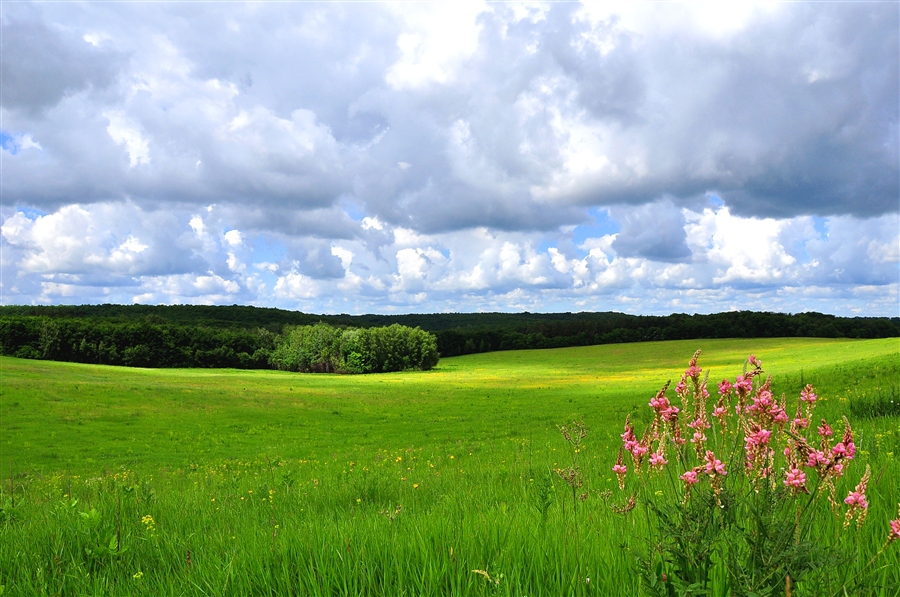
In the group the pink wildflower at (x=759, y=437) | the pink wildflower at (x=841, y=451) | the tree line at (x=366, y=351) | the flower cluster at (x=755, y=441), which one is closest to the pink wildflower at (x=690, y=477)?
the flower cluster at (x=755, y=441)

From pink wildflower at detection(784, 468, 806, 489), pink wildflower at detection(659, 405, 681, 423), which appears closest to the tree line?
pink wildflower at detection(659, 405, 681, 423)

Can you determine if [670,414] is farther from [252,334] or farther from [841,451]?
[252,334]

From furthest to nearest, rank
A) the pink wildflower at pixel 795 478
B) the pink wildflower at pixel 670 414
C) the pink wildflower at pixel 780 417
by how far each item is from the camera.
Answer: the pink wildflower at pixel 670 414, the pink wildflower at pixel 780 417, the pink wildflower at pixel 795 478

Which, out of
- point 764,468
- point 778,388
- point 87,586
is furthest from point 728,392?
point 778,388

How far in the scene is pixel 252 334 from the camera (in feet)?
426

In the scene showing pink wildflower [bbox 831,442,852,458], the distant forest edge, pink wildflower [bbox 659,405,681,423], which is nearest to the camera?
Result: pink wildflower [bbox 831,442,852,458]

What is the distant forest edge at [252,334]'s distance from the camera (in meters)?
109

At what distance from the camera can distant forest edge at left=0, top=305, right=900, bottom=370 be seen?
109m

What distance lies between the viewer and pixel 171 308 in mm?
187875

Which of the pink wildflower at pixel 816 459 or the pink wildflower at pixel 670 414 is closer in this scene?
the pink wildflower at pixel 816 459

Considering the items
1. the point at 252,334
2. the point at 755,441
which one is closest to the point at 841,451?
the point at 755,441

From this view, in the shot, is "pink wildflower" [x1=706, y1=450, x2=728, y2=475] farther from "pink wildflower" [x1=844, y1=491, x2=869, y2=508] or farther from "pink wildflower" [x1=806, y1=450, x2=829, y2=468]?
"pink wildflower" [x1=844, y1=491, x2=869, y2=508]

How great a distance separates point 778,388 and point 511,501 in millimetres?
24182

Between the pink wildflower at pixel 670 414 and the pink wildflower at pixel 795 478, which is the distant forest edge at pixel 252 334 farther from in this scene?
the pink wildflower at pixel 795 478
